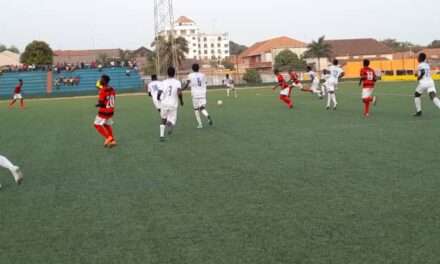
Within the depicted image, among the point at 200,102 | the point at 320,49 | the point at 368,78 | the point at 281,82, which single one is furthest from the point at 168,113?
the point at 320,49

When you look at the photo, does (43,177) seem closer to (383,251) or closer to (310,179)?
(310,179)

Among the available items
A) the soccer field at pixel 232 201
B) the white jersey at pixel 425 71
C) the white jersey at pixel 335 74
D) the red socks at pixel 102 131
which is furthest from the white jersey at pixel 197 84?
the white jersey at pixel 335 74

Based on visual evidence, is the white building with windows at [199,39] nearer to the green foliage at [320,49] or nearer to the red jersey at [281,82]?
the green foliage at [320,49]

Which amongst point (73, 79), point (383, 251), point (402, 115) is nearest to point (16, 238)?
point (383, 251)

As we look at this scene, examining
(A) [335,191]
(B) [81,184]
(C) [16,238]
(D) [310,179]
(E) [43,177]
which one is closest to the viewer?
(C) [16,238]

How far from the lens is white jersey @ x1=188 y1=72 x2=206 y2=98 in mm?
16172

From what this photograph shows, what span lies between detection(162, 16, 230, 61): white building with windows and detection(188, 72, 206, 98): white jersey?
154 m

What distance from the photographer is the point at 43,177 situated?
29.8 feet

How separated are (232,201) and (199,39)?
16821 centimetres

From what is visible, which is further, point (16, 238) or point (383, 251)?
point (16, 238)

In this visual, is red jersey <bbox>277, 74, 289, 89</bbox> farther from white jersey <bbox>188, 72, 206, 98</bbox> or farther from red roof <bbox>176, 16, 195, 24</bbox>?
red roof <bbox>176, 16, 195, 24</bbox>

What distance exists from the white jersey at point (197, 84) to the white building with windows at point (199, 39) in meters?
154

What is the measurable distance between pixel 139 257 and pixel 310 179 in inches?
141

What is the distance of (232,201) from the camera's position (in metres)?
6.72
